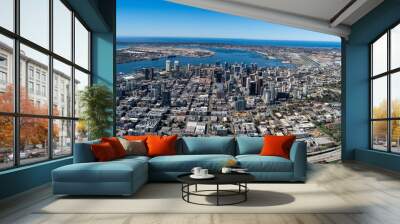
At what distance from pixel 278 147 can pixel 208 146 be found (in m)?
1.30

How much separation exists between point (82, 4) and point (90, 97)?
1.87 meters

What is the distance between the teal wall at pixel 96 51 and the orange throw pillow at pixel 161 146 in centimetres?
154

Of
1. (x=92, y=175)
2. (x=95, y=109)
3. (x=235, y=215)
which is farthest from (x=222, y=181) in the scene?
(x=95, y=109)

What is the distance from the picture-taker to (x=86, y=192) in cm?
533

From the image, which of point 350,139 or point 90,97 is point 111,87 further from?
point 350,139

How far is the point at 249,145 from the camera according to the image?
757 cm

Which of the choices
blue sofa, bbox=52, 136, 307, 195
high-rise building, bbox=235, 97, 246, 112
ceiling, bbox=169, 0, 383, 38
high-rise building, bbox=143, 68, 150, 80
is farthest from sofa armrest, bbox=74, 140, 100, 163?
high-rise building, bbox=235, 97, 246, 112

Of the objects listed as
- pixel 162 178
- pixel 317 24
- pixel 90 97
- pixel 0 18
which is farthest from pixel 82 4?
pixel 317 24

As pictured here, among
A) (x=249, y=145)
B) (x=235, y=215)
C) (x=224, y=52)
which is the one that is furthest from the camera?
(x=224, y=52)

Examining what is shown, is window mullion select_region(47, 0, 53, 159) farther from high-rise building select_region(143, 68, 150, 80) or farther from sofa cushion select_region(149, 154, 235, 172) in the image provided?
high-rise building select_region(143, 68, 150, 80)

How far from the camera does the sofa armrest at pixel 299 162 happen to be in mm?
6605

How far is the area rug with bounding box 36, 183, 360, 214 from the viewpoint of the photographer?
4578mm

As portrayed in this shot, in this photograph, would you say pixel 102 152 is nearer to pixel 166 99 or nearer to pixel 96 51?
pixel 96 51

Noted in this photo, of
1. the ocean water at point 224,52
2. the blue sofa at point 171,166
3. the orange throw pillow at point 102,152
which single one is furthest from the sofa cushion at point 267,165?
the ocean water at point 224,52
